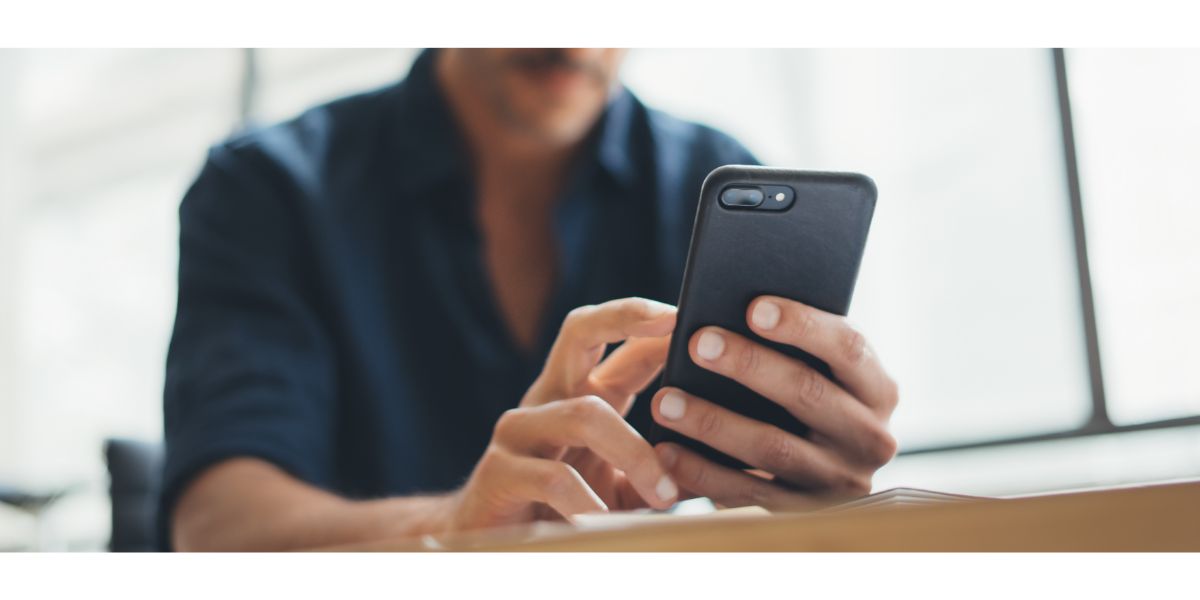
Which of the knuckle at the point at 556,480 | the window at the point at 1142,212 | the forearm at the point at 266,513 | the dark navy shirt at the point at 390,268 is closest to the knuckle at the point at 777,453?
the knuckle at the point at 556,480

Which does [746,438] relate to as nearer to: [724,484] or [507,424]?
[724,484]

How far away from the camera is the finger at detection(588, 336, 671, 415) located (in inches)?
19.6

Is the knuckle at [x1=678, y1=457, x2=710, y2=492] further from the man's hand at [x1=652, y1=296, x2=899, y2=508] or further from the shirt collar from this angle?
the shirt collar

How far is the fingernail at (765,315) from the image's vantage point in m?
0.44

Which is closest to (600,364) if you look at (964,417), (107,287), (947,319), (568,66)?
(568,66)

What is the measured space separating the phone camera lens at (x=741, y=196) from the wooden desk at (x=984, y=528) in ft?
0.75

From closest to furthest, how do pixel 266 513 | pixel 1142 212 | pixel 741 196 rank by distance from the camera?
Result: pixel 741 196, pixel 266 513, pixel 1142 212

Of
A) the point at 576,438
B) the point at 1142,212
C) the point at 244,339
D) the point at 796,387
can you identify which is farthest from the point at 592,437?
the point at 1142,212

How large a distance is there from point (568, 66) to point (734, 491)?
1.70 ft

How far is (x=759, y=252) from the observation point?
1.42ft

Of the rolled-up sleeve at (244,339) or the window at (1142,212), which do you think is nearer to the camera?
the rolled-up sleeve at (244,339)

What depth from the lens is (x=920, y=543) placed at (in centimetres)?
21

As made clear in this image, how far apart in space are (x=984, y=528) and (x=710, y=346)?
0.23m

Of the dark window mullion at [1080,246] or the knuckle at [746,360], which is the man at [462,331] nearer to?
the knuckle at [746,360]
